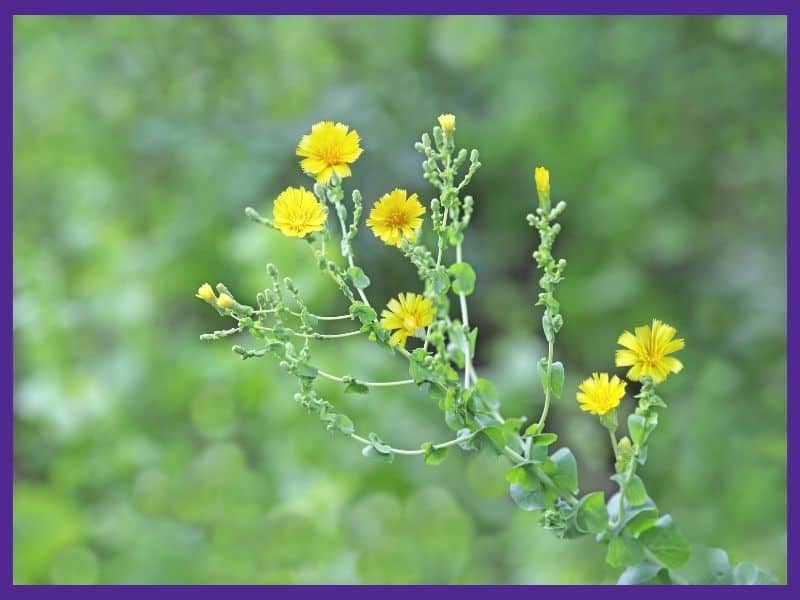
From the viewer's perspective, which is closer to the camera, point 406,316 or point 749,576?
point 406,316

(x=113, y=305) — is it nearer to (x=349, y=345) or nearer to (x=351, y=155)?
(x=349, y=345)

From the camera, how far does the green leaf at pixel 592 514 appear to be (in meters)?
0.62

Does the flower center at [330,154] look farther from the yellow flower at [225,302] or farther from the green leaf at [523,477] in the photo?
the green leaf at [523,477]

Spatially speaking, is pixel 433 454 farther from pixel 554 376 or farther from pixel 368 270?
pixel 368 270

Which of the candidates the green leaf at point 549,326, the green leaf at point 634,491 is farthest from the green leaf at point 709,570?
the green leaf at point 549,326

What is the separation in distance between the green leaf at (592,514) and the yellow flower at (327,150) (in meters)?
0.23

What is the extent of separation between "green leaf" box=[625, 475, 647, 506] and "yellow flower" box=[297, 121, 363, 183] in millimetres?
241

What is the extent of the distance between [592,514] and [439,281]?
0.17 metres

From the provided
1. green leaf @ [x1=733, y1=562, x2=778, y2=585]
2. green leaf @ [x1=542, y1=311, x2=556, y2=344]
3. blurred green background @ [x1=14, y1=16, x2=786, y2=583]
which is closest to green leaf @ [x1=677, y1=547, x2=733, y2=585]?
green leaf @ [x1=733, y1=562, x2=778, y2=585]

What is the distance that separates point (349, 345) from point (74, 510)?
1.93 ft

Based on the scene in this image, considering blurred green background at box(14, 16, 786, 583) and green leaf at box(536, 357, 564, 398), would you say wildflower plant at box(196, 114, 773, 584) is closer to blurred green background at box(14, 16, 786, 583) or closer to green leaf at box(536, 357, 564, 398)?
green leaf at box(536, 357, 564, 398)

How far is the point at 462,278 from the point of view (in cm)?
60

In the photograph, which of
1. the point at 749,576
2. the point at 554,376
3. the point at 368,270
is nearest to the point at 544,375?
the point at 554,376

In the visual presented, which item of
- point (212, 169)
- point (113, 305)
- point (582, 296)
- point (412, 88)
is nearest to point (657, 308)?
point (582, 296)
